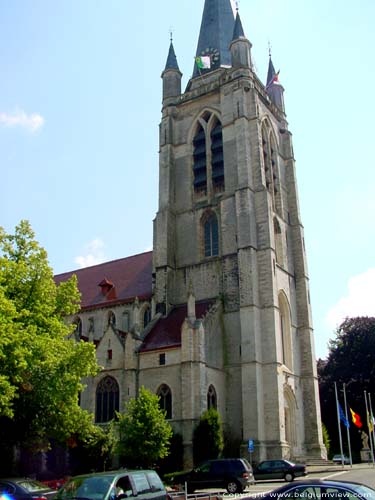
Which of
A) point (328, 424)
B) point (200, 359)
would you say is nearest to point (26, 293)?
point (200, 359)

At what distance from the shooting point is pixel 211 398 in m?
32.0

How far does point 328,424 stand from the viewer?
4775 cm

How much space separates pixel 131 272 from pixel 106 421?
13418 millimetres

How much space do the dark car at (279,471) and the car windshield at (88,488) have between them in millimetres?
17921

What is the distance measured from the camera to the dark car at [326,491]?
7.54 metres

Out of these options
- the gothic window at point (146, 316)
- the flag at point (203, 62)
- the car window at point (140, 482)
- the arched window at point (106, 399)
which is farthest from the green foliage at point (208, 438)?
the flag at point (203, 62)

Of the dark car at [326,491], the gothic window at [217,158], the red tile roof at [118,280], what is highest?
the gothic window at [217,158]

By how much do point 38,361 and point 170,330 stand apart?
1630 centimetres

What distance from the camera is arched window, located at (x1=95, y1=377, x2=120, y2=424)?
33156mm

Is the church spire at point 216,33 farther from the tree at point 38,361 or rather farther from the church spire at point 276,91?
the tree at point 38,361

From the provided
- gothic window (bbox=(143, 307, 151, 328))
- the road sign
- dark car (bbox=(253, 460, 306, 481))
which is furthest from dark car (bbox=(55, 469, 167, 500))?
gothic window (bbox=(143, 307, 151, 328))

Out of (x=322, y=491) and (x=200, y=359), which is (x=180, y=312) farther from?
(x=322, y=491)

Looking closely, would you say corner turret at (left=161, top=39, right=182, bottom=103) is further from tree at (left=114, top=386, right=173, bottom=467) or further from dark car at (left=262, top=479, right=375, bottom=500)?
dark car at (left=262, top=479, right=375, bottom=500)

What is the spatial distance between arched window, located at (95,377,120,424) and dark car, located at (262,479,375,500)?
2613 centimetres
